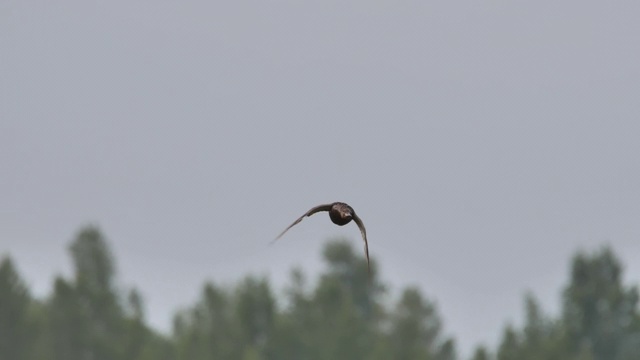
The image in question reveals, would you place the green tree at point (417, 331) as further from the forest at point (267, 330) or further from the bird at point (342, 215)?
the bird at point (342, 215)

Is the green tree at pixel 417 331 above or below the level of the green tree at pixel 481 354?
above

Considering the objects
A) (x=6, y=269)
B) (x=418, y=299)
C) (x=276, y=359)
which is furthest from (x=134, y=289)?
(x=276, y=359)

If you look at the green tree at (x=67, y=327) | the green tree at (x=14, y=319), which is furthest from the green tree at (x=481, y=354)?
the green tree at (x=14, y=319)

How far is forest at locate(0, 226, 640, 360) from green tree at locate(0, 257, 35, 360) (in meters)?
0.05

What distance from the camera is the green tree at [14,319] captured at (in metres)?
114

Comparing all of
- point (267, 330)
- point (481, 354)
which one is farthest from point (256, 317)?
point (481, 354)

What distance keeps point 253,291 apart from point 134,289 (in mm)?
45592

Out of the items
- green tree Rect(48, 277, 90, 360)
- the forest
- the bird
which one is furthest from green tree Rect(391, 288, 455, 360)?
the bird

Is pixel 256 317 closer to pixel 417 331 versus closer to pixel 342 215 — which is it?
pixel 417 331

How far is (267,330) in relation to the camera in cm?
11762

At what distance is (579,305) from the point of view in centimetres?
14538

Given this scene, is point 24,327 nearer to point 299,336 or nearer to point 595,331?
point 299,336

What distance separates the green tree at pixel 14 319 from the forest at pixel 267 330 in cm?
5

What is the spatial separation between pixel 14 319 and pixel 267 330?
12.1 metres
